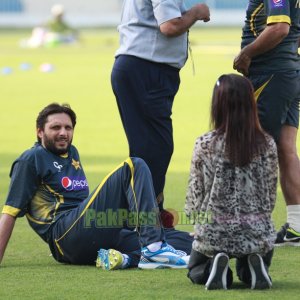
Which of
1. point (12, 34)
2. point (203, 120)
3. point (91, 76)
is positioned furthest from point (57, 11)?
point (203, 120)

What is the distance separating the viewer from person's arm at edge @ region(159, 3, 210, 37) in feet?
23.3

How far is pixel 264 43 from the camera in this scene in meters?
7.38

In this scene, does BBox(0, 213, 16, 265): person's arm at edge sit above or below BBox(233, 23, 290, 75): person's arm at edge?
below

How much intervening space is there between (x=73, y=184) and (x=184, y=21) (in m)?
1.23

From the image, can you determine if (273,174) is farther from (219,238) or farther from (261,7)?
(261,7)

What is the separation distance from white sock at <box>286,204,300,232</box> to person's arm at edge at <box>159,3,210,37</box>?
1.48m

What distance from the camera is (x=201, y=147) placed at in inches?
231

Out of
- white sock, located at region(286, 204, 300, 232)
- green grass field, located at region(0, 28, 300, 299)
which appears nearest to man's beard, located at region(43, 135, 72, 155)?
green grass field, located at region(0, 28, 300, 299)

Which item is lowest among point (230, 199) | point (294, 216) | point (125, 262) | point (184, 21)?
point (125, 262)

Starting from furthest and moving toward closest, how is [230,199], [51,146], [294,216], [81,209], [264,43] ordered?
[294,216] → [264,43] → [51,146] → [81,209] → [230,199]

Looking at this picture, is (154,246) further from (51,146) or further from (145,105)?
(145,105)

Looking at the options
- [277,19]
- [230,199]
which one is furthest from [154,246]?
[277,19]

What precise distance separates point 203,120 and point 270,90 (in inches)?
398

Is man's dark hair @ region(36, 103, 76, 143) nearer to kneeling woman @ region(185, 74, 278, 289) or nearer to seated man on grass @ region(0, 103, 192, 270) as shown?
seated man on grass @ region(0, 103, 192, 270)
